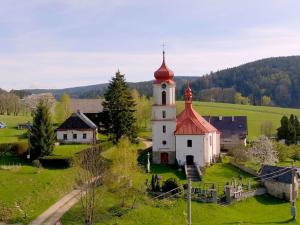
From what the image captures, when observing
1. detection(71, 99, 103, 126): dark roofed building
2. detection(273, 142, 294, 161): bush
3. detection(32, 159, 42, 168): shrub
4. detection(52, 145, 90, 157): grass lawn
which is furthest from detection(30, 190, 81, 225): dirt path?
detection(71, 99, 103, 126): dark roofed building

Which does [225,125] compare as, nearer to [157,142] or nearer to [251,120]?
[157,142]

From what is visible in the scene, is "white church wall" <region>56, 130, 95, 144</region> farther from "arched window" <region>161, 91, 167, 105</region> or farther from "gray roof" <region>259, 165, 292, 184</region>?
"gray roof" <region>259, 165, 292, 184</region>

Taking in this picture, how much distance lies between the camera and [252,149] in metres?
63.7

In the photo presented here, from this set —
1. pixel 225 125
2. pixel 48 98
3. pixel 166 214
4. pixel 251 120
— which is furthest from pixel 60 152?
pixel 251 120

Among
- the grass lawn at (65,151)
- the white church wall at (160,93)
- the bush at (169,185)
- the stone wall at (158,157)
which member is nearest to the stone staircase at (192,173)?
the stone wall at (158,157)

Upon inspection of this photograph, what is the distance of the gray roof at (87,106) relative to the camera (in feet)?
279

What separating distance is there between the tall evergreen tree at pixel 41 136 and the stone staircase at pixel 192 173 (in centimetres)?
1521

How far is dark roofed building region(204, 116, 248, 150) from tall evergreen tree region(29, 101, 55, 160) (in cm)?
3181

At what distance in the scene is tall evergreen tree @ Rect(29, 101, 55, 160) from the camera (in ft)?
163

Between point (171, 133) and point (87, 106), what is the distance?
32.1 m

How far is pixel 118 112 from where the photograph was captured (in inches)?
2432

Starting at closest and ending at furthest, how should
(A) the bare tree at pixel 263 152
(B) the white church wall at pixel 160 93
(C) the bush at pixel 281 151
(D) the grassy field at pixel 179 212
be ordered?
(D) the grassy field at pixel 179 212 → (B) the white church wall at pixel 160 93 → (A) the bare tree at pixel 263 152 → (C) the bush at pixel 281 151

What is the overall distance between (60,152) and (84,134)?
11.0 metres

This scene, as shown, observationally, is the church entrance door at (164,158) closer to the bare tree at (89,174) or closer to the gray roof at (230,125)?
the bare tree at (89,174)
